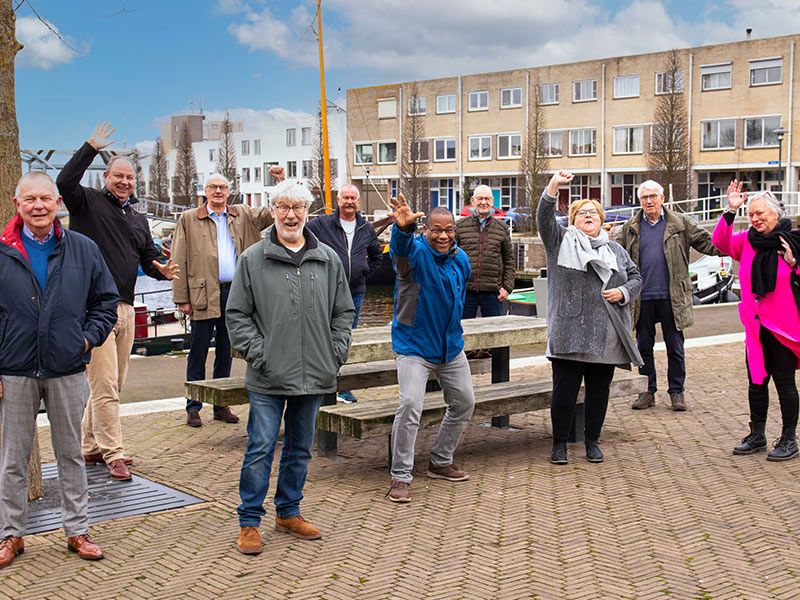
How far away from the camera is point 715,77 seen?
57000 mm

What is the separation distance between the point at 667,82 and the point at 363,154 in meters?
24.6

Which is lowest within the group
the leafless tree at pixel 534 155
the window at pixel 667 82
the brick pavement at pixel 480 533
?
the brick pavement at pixel 480 533

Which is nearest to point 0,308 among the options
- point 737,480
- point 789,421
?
point 737,480

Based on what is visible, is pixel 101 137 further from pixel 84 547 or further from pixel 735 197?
pixel 735 197

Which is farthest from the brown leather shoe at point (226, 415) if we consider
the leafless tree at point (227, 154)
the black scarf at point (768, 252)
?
the leafless tree at point (227, 154)

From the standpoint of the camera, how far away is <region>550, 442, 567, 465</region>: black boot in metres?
7.32

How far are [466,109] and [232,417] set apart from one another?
204 ft

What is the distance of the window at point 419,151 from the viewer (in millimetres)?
69250

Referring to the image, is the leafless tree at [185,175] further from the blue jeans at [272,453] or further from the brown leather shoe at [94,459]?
the blue jeans at [272,453]

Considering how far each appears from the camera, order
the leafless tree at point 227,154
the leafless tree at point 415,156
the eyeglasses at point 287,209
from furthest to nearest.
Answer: the leafless tree at point 227,154
the leafless tree at point 415,156
the eyeglasses at point 287,209

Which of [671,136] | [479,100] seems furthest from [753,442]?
[479,100]

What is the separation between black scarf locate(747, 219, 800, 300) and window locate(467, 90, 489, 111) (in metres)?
61.6

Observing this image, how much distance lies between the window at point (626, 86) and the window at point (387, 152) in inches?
707

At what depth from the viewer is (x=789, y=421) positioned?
7.45 m
